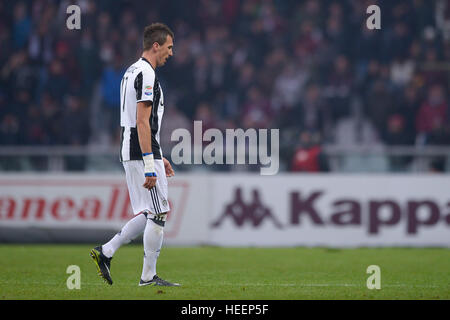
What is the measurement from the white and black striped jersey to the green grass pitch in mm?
1263

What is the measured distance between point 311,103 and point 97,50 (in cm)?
445

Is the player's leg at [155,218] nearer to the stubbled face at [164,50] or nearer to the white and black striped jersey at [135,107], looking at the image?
the white and black striped jersey at [135,107]

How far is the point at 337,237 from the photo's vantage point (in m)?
14.6

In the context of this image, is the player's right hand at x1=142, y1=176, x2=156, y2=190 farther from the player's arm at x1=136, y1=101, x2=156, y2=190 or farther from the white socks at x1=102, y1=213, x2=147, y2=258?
the white socks at x1=102, y1=213, x2=147, y2=258

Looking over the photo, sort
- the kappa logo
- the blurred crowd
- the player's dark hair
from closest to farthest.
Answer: the player's dark hair < the kappa logo < the blurred crowd

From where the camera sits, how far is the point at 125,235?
8117 millimetres

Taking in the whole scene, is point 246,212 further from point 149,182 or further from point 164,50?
point 149,182

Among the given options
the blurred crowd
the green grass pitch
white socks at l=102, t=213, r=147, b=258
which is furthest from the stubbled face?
the blurred crowd

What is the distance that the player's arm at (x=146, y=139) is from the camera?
7.72m

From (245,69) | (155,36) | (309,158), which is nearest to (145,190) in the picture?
(155,36)

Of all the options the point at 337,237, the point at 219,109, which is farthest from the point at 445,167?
the point at 219,109

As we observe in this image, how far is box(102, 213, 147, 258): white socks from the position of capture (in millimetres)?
8062

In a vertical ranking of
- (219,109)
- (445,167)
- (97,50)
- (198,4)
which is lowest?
(445,167)
